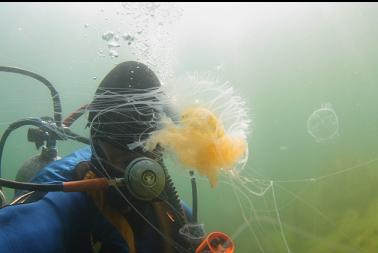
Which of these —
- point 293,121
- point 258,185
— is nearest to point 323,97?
point 293,121

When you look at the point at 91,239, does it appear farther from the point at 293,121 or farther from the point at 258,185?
the point at 293,121

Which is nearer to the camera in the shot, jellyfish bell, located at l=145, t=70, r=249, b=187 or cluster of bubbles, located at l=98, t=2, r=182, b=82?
jellyfish bell, located at l=145, t=70, r=249, b=187

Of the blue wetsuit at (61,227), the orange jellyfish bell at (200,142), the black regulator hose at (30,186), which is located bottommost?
the blue wetsuit at (61,227)

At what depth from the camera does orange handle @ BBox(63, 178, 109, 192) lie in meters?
1.99

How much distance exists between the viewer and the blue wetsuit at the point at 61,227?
1.78m

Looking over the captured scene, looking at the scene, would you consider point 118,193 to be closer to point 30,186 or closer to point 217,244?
point 30,186

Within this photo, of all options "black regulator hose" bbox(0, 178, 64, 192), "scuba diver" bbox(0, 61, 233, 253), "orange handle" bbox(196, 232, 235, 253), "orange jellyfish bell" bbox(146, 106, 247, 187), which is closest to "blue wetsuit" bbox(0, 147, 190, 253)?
"scuba diver" bbox(0, 61, 233, 253)

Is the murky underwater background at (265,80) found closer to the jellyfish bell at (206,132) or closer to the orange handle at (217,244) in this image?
the jellyfish bell at (206,132)

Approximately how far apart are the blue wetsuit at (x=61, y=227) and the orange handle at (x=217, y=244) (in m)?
0.33

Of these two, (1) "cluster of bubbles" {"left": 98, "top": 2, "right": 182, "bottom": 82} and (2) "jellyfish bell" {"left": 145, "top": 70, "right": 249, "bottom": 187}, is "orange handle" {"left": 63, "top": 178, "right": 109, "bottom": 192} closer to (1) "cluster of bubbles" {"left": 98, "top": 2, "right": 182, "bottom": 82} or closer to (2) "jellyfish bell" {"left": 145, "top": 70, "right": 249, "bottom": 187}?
(2) "jellyfish bell" {"left": 145, "top": 70, "right": 249, "bottom": 187}

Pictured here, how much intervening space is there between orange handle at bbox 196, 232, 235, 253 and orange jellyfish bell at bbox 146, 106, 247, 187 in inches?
17.9

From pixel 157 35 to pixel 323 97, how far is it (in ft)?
136

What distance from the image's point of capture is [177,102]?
2609 mm

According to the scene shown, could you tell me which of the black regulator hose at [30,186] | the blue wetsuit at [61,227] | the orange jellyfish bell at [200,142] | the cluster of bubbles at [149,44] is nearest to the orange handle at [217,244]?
the blue wetsuit at [61,227]
